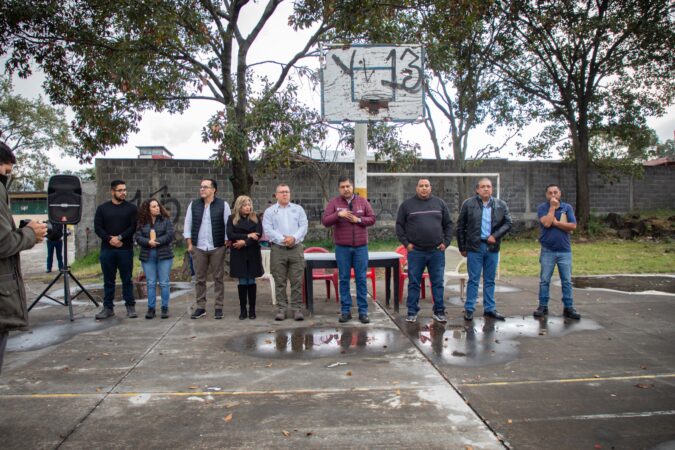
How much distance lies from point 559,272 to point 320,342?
340 centimetres

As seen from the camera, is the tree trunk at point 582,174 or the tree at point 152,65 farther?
the tree trunk at point 582,174

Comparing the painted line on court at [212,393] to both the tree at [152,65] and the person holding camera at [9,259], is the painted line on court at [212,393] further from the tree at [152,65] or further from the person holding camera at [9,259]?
the tree at [152,65]

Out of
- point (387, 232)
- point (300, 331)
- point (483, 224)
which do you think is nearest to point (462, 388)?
point (300, 331)

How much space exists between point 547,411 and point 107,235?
5.76m

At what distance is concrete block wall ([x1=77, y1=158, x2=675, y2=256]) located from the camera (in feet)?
51.4

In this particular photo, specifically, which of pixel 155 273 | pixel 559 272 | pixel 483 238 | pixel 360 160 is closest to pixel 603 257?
pixel 559 272

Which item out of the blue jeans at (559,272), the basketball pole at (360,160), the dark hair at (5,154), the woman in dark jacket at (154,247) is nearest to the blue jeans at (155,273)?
the woman in dark jacket at (154,247)

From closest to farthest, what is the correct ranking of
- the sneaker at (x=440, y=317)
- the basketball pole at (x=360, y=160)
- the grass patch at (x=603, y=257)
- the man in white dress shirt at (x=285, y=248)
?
the sneaker at (x=440, y=317)
the man in white dress shirt at (x=285, y=248)
the basketball pole at (x=360, y=160)
the grass patch at (x=603, y=257)

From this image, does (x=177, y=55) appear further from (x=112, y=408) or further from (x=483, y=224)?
(x=112, y=408)

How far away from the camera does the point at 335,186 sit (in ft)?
55.2

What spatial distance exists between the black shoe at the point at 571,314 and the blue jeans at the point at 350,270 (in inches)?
104

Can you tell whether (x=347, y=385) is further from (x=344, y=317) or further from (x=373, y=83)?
(x=373, y=83)

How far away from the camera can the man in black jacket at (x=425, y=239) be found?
678 centimetres

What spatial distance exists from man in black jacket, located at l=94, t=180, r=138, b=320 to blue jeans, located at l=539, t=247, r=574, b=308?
18.2ft
